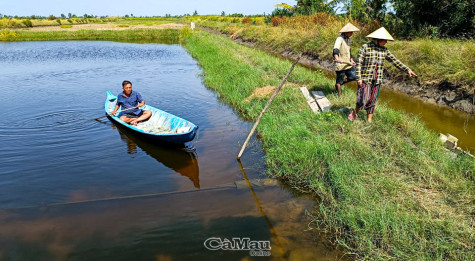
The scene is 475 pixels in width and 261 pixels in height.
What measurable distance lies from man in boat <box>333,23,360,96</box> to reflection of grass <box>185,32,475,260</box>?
0.63 m

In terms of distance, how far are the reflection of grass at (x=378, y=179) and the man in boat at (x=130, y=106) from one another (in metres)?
2.94

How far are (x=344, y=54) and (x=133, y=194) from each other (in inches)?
209

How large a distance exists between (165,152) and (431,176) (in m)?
4.79

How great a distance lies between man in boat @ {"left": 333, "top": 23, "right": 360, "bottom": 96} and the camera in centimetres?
644

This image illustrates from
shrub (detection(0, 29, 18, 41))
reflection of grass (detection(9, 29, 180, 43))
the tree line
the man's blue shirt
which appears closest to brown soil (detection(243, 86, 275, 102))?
the man's blue shirt

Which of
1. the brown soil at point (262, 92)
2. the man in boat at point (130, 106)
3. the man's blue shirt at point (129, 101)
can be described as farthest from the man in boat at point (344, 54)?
the man's blue shirt at point (129, 101)

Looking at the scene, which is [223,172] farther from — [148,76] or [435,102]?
[148,76]

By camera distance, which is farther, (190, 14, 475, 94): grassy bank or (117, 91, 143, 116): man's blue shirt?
(190, 14, 475, 94): grassy bank

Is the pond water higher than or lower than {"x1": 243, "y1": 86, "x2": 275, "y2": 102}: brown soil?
lower

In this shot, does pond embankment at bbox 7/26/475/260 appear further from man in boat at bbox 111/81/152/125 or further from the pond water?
man in boat at bbox 111/81/152/125

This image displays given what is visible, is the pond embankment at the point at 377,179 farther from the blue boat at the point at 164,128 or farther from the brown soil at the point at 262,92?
the blue boat at the point at 164,128

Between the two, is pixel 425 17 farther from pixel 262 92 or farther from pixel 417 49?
pixel 262 92

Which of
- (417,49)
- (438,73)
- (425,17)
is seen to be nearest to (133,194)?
(438,73)

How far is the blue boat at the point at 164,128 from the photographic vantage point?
5678mm
